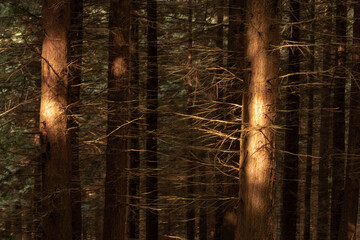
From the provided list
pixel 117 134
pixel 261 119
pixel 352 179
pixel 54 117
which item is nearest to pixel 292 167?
pixel 352 179

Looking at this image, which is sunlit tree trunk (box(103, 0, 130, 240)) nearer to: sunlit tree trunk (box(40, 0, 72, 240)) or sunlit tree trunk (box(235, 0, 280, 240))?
sunlit tree trunk (box(40, 0, 72, 240))

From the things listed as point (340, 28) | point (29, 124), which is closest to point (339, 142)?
point (340, 28)

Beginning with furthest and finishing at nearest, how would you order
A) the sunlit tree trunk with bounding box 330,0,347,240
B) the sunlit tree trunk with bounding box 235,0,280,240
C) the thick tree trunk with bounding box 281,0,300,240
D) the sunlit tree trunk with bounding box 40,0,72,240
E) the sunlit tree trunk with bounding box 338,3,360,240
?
the sunlit tree trunk with bounding box 330,0,347,240, the thick tree trunk with bounding box 281,0,300,240, the sunlit tree trunk with bounding box 338,3,360,240, the sunlit tree trunk with bounding box 40,0,72,240, the sunlit tree trunk with bounding box 235,0,280,240

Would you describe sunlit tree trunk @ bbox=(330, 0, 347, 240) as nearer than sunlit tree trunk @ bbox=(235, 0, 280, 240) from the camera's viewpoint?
No

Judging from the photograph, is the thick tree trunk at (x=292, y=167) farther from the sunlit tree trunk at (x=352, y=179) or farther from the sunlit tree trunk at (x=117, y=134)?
the sunlit tree trunk at (x=117, y=134)

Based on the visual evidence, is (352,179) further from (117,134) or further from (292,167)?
(117,134)

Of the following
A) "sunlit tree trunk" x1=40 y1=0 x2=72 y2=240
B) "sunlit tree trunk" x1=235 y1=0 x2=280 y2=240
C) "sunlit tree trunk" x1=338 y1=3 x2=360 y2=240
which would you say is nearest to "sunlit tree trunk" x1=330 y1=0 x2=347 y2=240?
"sunlit tree trunk" x1=338 y1=3 x2=360 y2=240

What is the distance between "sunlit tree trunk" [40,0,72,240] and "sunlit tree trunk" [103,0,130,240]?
1674 mm

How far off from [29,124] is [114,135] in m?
5.54

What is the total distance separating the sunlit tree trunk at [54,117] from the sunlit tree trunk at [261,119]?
10.6ft

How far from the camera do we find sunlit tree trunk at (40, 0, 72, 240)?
6.17 metres

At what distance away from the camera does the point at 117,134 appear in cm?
801

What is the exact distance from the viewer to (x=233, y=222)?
341 inches

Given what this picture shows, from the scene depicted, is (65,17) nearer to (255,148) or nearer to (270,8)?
(270,8)
